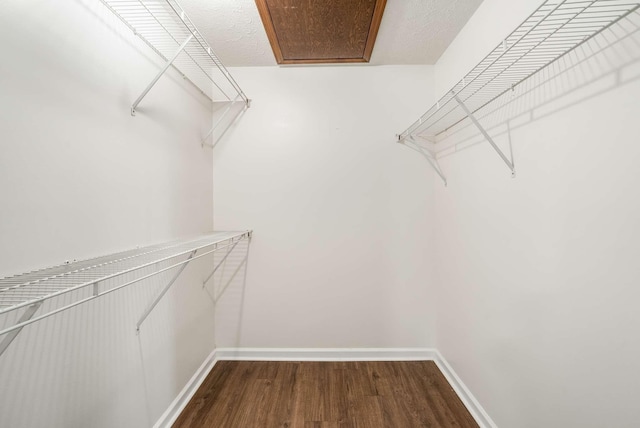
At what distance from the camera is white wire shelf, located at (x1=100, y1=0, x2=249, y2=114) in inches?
41.4

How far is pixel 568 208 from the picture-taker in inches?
35.4

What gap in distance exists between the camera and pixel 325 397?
64.4 inches

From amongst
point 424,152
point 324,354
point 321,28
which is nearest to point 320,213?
point 424,152

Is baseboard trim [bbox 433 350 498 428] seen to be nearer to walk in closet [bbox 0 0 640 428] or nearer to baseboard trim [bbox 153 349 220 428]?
walk in closet [bbox 0 0 640 428]

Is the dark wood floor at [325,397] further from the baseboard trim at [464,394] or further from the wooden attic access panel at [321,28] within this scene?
the wooden attic access panel at [321,28]

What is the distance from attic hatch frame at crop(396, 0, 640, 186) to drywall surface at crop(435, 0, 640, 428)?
0.05m

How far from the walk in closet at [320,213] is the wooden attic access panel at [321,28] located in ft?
0.05

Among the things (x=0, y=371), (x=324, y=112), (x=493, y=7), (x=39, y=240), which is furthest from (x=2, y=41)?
(x=493, y=7)

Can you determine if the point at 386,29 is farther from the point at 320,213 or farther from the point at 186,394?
the point at 186,394

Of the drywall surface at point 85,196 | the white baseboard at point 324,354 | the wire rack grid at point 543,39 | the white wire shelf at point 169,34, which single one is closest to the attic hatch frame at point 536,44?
the wire rack grid at point 543,39

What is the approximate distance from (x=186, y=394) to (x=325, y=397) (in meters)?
0.85

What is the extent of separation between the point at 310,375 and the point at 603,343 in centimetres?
160

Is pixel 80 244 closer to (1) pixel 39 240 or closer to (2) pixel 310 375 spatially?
(1) pixel 39 240

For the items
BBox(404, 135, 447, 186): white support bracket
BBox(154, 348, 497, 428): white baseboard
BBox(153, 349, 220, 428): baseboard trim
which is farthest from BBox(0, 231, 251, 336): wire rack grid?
BBox(404, 135, 447, 186): white support bracket
